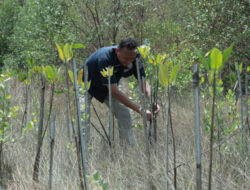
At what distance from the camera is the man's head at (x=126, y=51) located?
257cm

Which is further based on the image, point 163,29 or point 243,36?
point 163,29

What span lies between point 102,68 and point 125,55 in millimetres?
237

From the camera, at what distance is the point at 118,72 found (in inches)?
115

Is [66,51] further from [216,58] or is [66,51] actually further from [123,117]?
[123,117]

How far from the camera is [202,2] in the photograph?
A: 4355 millimetres

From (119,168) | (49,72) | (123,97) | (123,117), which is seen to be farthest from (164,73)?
(123,117)

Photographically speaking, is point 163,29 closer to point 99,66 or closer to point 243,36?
point 243,36

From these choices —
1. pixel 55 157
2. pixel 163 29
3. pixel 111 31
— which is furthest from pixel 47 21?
pixel 55 157

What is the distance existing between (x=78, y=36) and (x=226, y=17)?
303 centimetres

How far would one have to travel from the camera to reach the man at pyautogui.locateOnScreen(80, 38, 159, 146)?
2595 mm

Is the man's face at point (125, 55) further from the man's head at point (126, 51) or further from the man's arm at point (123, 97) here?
the man's arm at point (123, 97)

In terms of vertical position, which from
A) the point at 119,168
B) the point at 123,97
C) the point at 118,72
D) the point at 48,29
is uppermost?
the point at 48,29

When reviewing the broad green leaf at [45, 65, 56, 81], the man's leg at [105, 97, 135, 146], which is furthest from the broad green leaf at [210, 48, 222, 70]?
the man's leg at [105, 97, 135, 146]

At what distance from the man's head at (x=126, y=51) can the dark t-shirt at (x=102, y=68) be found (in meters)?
0.07
